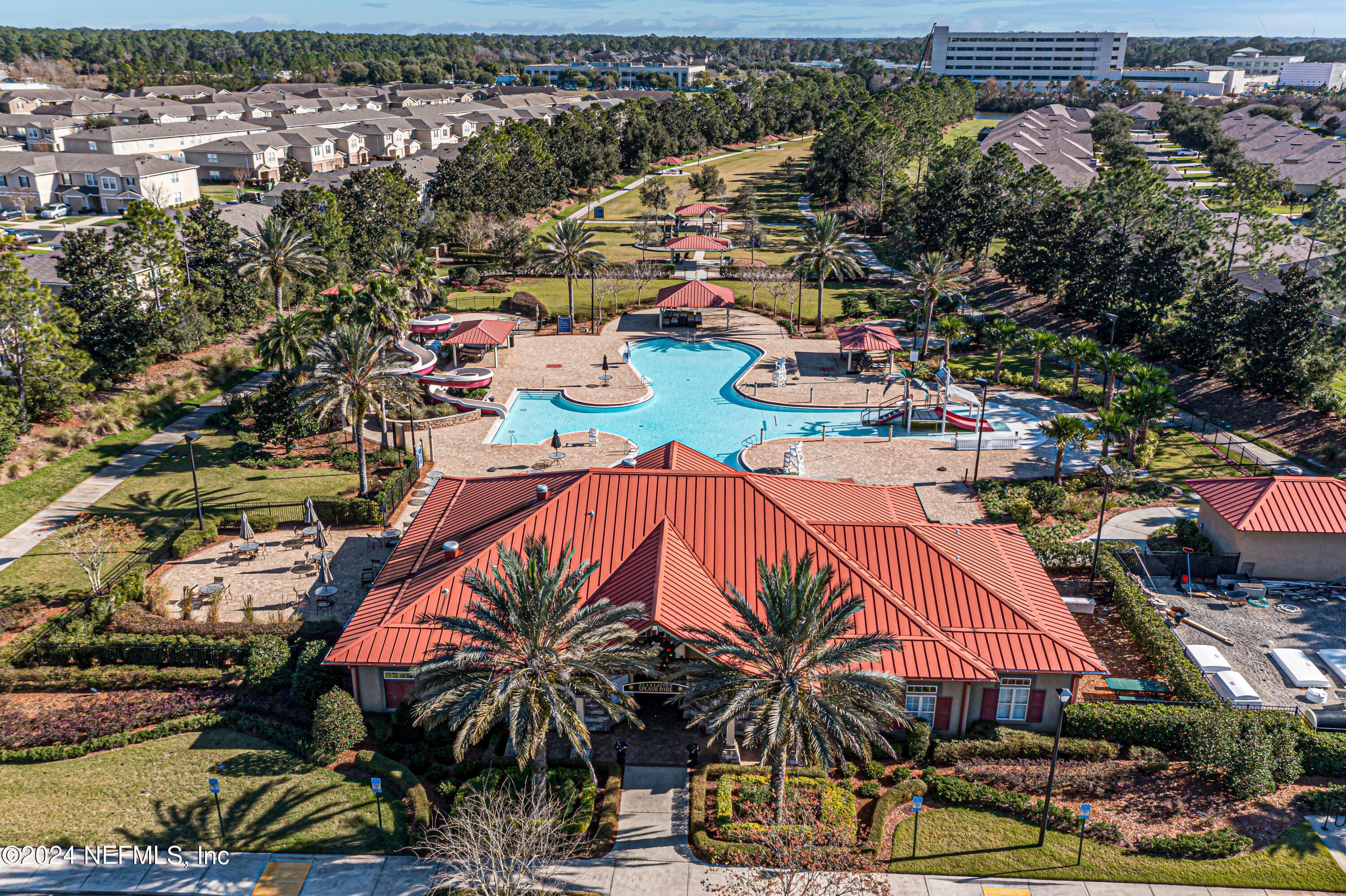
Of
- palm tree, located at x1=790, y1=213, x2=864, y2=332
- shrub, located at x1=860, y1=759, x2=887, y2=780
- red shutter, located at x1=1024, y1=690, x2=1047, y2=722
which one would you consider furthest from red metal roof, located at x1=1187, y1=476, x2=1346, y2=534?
palm tree, located at x1=790, y1=213, x2=864, y2=332

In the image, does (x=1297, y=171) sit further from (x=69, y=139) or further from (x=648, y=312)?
(x=69, y=139)

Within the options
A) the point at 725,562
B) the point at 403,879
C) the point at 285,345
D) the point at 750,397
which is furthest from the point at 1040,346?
the point at 403,879

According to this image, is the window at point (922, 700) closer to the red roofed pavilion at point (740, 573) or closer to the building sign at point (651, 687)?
the red roofed pavilion at point (740, 573)

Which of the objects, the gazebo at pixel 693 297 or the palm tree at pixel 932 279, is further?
the gazebo at pixel 693 297

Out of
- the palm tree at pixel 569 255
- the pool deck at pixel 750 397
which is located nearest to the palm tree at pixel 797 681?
the pool deck at pixel 750 397

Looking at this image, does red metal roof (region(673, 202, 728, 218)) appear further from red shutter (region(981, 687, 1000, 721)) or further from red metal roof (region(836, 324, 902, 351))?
red shutter (region(981, 687, 1000, 721))
